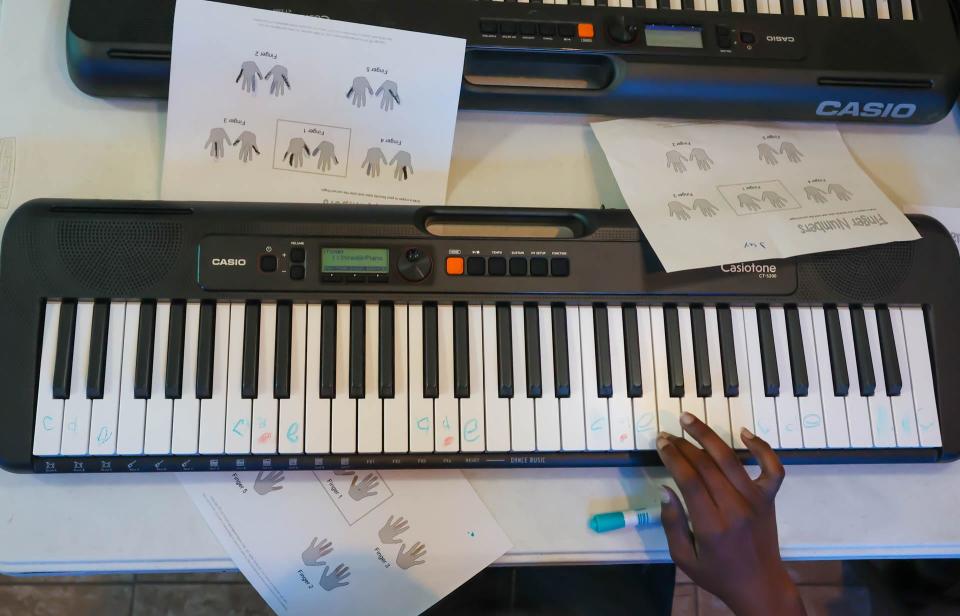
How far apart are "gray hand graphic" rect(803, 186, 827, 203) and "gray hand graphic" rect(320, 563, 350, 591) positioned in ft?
2.21

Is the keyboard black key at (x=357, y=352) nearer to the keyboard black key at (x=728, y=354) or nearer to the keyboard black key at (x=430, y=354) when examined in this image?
the keyboard black key at (x=430, y=354)

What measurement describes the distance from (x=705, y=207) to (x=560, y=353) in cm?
24

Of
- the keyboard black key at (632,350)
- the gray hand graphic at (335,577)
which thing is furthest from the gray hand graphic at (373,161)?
the gray hand graphic at (335,577)

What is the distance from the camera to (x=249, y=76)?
84 cm

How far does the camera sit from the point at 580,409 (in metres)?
0.79

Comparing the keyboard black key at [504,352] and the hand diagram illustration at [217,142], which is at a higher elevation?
the hand diagram illustration at [217,142]

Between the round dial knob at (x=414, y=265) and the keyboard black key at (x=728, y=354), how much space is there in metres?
0.33

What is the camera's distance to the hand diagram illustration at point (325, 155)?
0.86 metres

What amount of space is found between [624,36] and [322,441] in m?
0.57

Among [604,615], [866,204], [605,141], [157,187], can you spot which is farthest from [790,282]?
[157,187]

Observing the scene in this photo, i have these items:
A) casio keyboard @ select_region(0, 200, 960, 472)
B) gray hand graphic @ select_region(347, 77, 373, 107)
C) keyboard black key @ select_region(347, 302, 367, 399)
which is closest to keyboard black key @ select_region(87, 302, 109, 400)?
casio keyboard @ select_region(0, 200, 960, 472)

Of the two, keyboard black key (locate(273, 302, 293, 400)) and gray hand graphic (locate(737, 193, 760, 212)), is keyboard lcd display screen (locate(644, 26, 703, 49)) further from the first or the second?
keyboard black key (locate(273, 302, 293, 400))

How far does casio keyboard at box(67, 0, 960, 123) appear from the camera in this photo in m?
0.85

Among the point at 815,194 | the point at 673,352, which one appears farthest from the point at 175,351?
the point at 815,194
